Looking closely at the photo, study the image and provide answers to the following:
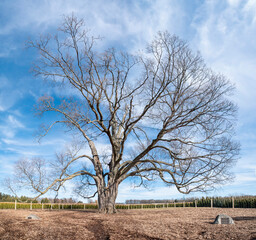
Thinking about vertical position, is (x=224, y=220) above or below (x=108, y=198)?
below

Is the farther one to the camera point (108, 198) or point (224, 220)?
point (108, 198)

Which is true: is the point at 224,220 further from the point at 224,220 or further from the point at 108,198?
the point at 108,198

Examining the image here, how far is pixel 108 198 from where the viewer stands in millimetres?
14953

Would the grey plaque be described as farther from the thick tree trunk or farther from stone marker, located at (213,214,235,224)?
the thick tree trunk

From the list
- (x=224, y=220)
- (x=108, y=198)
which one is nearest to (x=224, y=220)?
(x=224, y=220)

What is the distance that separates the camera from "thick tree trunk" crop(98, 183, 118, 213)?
14812mm

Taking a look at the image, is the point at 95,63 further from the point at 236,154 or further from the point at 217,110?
the point at 236,154

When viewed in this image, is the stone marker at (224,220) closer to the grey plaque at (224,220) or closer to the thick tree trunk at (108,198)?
the grey plaque at (224,220)

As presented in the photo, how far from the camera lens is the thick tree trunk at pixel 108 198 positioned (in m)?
14.8

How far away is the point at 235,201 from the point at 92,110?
66.3 ft

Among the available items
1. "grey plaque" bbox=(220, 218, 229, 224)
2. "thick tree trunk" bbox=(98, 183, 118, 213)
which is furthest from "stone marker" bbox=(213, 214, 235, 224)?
"thick tree trunk" bbox=(98, 183, 118, 213)

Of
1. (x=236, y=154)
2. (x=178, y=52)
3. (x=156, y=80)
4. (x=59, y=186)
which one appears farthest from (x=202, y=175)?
(x=59, y=186)

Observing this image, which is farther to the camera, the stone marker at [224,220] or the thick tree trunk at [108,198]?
the thick tree trunk at [108,198]

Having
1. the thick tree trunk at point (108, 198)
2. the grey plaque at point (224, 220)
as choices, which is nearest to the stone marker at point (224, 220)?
the grey plaque at point (224, 220)
